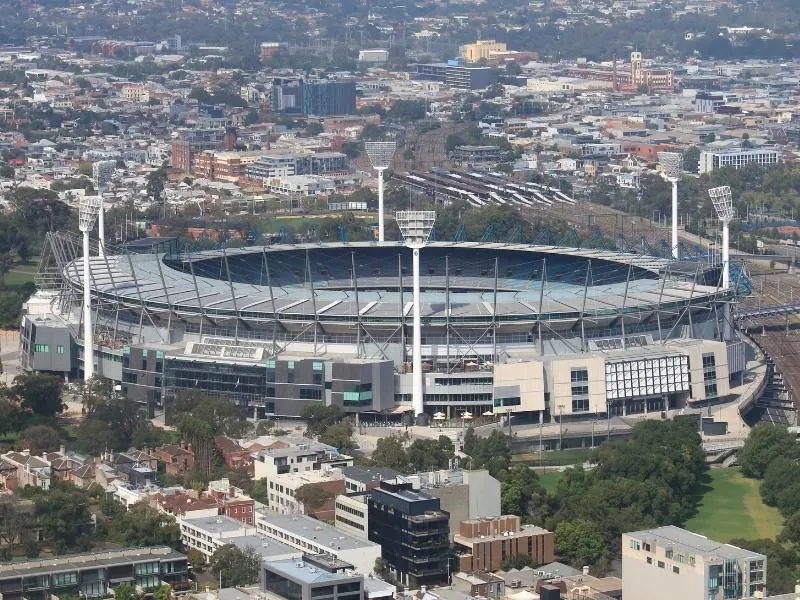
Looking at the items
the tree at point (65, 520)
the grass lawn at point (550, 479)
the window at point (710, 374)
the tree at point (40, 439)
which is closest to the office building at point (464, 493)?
the grass lawn at point (550, 479)

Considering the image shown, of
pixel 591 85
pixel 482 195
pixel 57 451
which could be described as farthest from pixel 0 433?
pixel 591 85

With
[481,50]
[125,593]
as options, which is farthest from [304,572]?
[481,50]

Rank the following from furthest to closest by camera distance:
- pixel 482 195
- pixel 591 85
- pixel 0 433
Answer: pixel 591 85, pixel 482 195, pixel 0 433

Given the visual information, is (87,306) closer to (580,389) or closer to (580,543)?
(580,389)

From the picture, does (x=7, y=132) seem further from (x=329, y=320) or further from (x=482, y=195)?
(x=329, y=320)

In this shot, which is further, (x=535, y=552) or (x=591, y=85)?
(x=591, y=85)

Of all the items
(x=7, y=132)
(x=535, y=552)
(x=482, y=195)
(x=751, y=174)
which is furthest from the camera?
(x=7, y=132)
